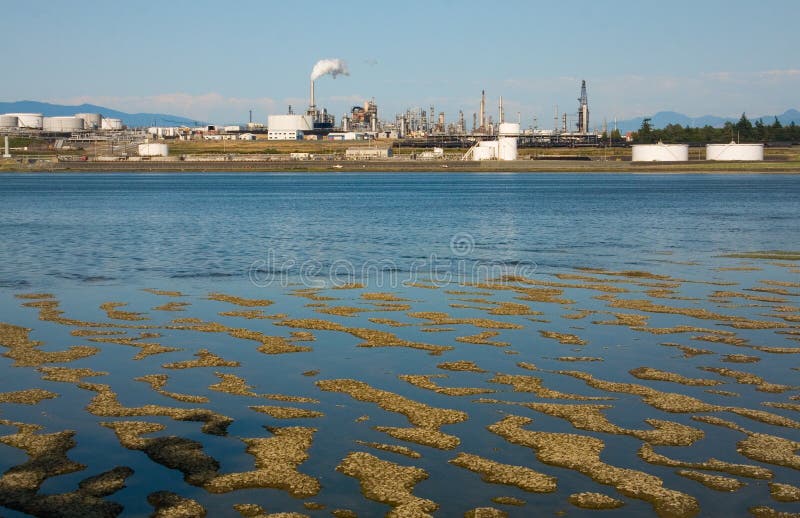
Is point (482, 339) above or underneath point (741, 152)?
underneath

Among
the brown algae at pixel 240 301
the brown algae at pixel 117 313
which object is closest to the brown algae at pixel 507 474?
the brown algae at pixel 117 313

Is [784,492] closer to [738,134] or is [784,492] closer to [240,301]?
[240,301]

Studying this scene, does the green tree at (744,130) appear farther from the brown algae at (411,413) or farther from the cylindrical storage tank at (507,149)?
the brown algae at (411,413)

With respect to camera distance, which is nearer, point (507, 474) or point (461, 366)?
point (507, 474)

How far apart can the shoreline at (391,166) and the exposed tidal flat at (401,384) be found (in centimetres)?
13079

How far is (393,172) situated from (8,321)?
160281 millimetres

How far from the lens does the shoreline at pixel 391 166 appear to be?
158913 millimetres

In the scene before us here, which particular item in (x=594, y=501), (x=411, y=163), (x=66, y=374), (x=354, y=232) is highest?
(x=411, y=163)

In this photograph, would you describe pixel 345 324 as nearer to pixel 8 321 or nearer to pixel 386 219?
pixel 8 321

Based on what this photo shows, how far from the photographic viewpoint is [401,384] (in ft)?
48.7

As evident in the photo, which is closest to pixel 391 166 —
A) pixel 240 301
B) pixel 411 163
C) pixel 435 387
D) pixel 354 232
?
pixel 411 163

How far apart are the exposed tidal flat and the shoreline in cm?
13079

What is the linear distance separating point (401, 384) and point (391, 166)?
528ft

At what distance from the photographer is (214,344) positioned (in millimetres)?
18312
